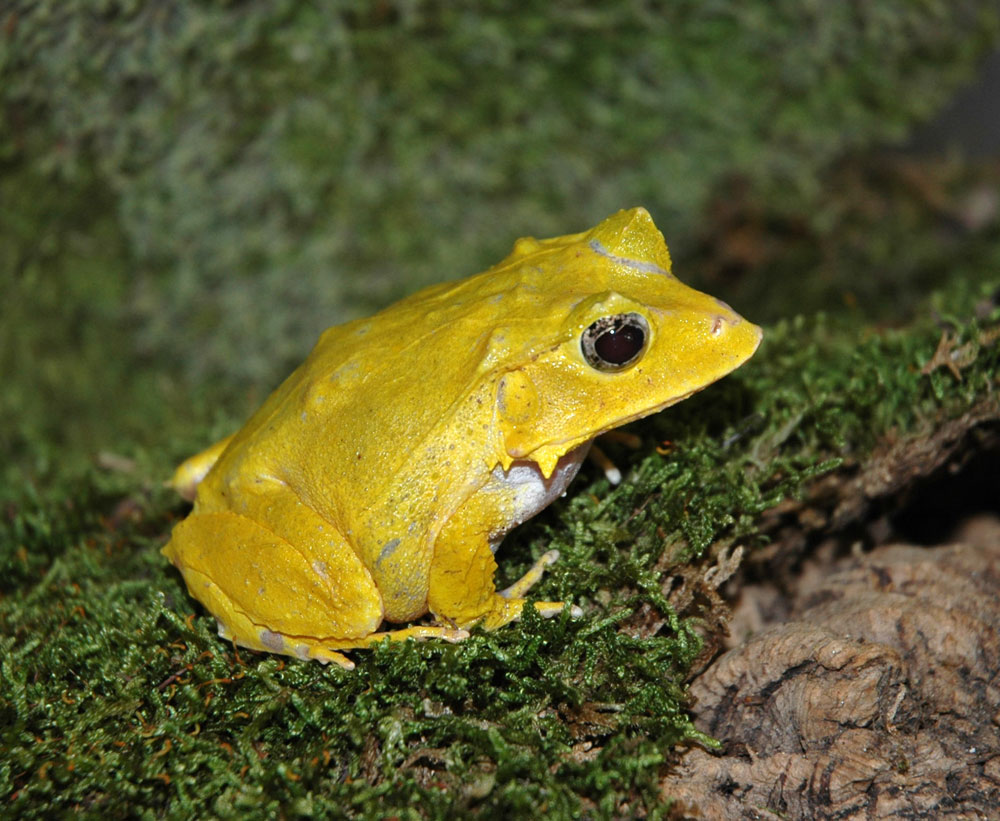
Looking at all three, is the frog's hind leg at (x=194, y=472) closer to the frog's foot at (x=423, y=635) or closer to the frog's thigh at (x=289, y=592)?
the frog's thigh at (x=289, y=592)

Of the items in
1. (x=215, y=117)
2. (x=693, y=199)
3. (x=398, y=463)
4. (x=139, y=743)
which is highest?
(x=215, y=117)

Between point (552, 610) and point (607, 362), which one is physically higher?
point (607, 362)

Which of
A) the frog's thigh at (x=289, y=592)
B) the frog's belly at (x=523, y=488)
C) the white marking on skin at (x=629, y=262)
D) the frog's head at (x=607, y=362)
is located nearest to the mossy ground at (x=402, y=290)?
the frog's thigh at (x=289, y=592)

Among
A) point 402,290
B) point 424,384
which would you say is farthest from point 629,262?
point 402,290

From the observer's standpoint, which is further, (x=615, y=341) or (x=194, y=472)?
(x=194, y=472)

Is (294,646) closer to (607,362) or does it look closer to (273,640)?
(273,640)

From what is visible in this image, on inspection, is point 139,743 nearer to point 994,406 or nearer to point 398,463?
point 398,463

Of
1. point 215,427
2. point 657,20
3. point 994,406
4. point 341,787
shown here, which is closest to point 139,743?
point 341,787
